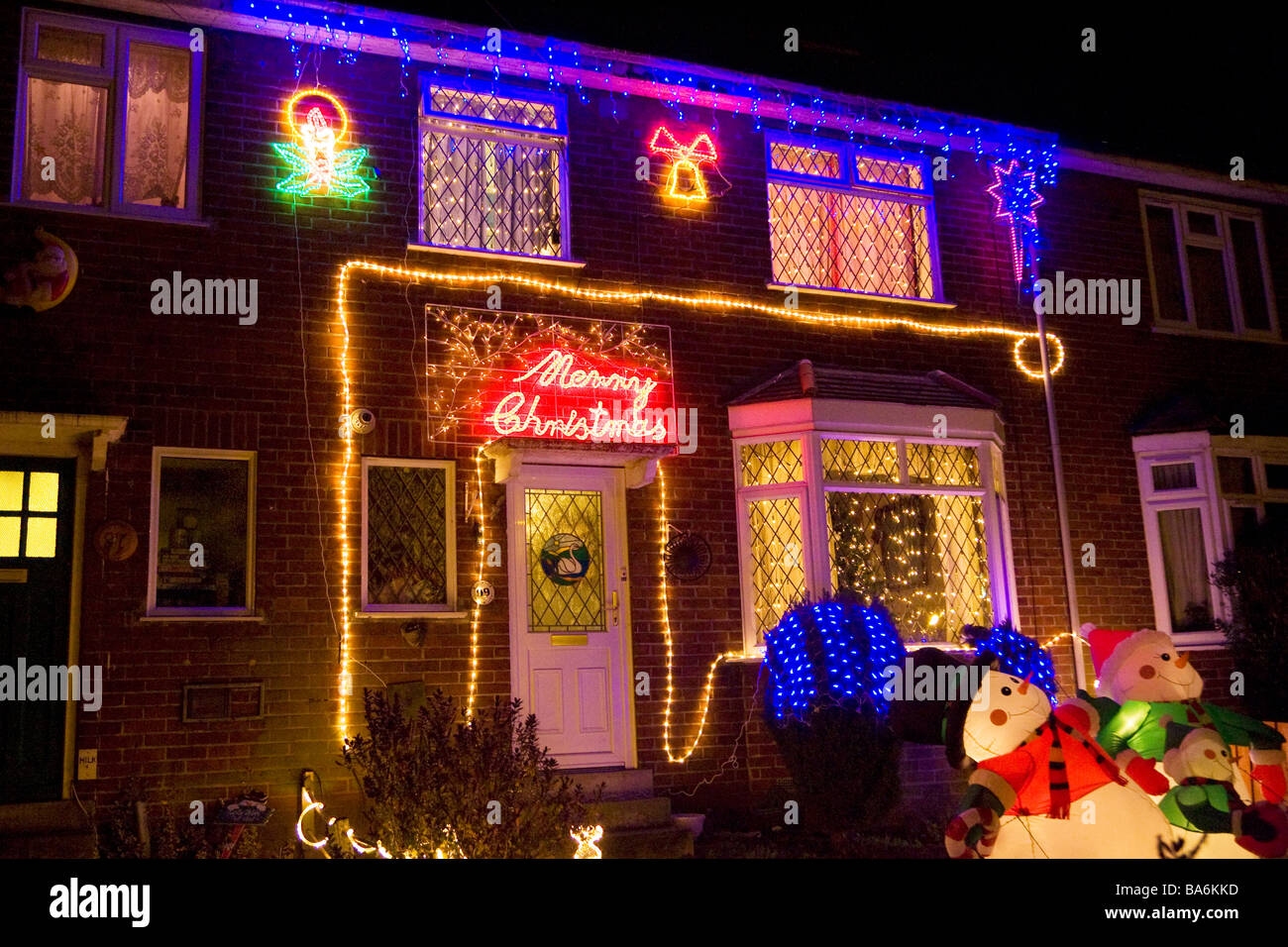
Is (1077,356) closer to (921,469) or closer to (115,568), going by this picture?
(921,469)

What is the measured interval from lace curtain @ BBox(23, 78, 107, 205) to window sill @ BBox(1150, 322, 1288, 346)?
1040 cm

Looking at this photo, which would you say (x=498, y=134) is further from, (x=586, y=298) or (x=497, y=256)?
(x=586, y=298)

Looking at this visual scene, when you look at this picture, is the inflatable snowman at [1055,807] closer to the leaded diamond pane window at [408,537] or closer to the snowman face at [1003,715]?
the snowman face at [1003,715]

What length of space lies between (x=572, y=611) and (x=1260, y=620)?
6.65m

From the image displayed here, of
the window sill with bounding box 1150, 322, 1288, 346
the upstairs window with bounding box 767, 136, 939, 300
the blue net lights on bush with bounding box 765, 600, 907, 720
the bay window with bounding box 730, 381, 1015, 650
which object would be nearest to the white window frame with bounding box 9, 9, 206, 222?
the bay window with bounding box 730, 381, 1015, 650

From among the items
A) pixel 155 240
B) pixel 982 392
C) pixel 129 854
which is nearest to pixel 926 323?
pixel 982 392

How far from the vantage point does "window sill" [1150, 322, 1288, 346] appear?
12.0 meters

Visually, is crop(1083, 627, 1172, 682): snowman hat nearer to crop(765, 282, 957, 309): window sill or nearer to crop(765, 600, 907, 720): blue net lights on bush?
crop(765, 600, 907, 720): blue net lights on bush

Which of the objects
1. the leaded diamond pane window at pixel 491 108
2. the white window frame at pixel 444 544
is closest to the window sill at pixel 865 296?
the leaded diamond pane window at pixel 491 108

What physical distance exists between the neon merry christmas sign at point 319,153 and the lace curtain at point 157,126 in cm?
74

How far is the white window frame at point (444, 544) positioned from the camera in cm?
823

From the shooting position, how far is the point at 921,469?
33.7ft

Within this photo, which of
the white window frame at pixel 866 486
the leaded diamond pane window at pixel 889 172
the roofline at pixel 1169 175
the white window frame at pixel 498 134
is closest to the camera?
the white window frame at pixel 498 134

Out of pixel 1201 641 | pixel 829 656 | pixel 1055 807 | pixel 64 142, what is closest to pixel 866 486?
pixel 829 656
